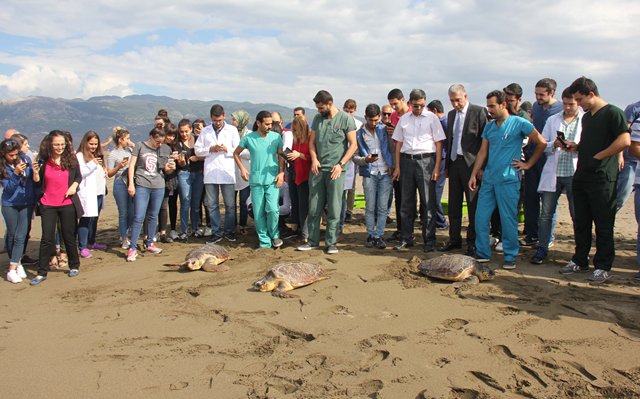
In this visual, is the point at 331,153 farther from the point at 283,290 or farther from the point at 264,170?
the point at 283,290

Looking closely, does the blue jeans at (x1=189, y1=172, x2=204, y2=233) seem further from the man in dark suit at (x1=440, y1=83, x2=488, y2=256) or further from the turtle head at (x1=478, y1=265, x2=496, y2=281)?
the turtle head at (x1=478, y1=265, x2=496, y2=281)

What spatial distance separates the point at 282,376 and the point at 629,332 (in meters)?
2.65

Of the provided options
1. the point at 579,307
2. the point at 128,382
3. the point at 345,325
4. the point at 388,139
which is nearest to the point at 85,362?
the point at 128,382

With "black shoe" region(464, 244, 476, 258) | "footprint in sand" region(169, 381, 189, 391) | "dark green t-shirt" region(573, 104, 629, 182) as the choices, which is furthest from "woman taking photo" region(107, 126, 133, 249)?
"dark green t-shirt" region(573, 104, 629, 182)

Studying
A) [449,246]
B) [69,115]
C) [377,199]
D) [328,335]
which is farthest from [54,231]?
[69,115]

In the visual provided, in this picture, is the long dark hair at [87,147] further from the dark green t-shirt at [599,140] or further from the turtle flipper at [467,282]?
the dark green t-shirt at [599,140]

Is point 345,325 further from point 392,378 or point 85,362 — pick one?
point 85,362

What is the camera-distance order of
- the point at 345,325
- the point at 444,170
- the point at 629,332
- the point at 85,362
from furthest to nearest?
1. the point at 444,170
2. the point at 345,325
3. the point at 629,332
4. the point at 85,362

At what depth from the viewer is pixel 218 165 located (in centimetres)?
652

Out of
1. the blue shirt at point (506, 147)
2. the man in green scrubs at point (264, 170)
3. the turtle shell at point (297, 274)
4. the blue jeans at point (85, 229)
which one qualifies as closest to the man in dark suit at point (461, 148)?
the blue shirt at point (506, 147)

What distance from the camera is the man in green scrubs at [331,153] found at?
5.80 m

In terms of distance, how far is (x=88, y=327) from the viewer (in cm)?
385

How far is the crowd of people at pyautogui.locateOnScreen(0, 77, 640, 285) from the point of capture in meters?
4.84

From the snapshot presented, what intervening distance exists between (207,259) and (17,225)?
7.16 feet
